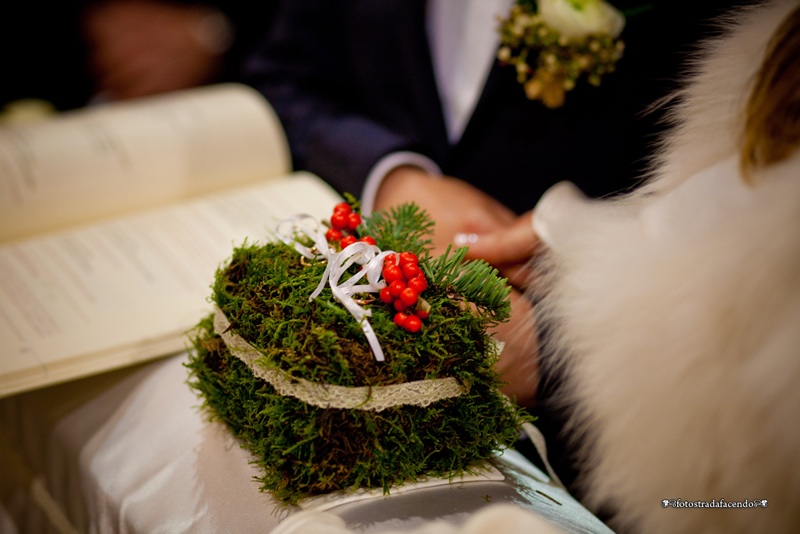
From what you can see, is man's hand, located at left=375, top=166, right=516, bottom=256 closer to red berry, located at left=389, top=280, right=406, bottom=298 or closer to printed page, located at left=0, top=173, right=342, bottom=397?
printed page, located at left=0, top=173, right=342, bottom=397

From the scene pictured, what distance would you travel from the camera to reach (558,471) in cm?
67

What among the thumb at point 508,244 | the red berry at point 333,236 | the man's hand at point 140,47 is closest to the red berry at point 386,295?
the red berry at point 333,236

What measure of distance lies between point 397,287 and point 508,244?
0.26m

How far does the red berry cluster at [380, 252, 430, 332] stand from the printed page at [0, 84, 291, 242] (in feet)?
2.07

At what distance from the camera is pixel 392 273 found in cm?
49

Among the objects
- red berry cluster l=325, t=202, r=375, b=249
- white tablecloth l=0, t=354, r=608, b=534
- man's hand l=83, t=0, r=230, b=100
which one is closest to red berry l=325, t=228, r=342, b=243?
red berry cluster l=325, t=202, r=375, b=249

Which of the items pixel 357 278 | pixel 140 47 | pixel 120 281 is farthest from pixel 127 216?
pixel 140 47

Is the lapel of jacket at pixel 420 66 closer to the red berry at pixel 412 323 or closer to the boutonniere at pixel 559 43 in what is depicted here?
the boutonniere at pixel 559 43

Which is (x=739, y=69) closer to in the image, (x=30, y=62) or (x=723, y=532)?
(x=723, y=532)

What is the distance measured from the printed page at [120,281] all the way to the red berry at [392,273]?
188mm

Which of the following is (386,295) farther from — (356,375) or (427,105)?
(427,105)

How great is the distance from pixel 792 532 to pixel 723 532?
4cm

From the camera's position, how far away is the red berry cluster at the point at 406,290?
479 millimetres

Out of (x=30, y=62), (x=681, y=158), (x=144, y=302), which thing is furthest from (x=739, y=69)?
(x=30, y=62)
